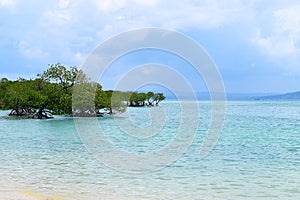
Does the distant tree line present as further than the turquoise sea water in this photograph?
Yes

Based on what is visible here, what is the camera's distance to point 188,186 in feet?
45.4

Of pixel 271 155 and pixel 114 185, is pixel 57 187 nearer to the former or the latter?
pixel 114 185

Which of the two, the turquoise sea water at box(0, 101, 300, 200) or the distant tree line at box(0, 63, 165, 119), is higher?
the distant tree line at box(0, 63, 165, 119)

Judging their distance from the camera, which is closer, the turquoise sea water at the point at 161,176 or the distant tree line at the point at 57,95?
the turquoise sea water at the point at 161,176

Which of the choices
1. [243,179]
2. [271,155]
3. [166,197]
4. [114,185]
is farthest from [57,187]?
[271,155]

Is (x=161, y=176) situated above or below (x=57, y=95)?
below

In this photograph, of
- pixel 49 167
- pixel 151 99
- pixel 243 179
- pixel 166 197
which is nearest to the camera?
pixel 166 197

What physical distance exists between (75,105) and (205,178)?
4088 cm

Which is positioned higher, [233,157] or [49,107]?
[49,107]

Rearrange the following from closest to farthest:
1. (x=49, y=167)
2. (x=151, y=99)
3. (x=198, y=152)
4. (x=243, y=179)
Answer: (x=243, y=179) → (x=49, y=167) → (x=198, y=152) → (x=151, y=99)

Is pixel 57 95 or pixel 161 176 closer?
pixel 161 176

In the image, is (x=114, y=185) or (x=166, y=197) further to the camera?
(x=114, y=185)

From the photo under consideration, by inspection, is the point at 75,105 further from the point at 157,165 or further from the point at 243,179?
the point at 243,179

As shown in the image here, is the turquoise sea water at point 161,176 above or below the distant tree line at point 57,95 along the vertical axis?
below
